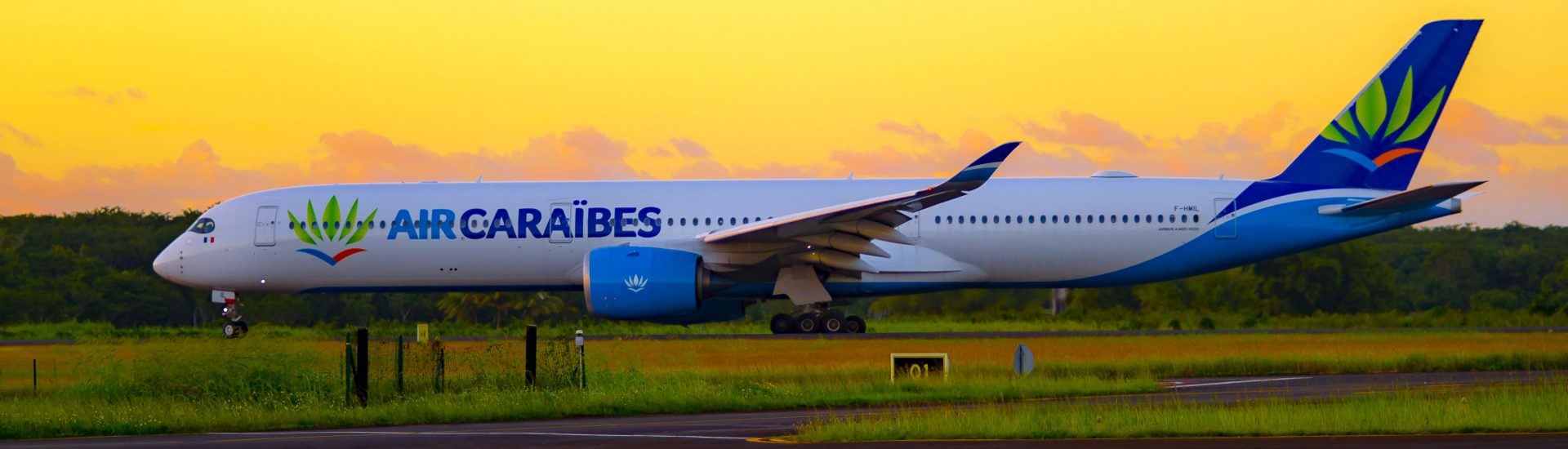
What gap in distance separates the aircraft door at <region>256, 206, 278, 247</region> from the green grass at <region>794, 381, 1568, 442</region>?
19.6 m

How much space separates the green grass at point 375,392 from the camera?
16125 millimetres

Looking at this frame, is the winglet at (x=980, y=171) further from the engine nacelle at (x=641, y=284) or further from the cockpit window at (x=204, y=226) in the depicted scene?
the cockpit window at (x=204, y=226)

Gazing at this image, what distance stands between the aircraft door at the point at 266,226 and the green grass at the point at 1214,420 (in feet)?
64.4

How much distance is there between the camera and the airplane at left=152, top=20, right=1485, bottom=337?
2847 cm

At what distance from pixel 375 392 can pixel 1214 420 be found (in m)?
8.98

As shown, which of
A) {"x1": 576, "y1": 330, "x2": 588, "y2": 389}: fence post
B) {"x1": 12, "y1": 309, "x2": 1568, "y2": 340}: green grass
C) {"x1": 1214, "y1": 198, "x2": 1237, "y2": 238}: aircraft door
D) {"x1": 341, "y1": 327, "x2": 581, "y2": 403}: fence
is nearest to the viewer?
{"x1": 341, "y1": 327, "x2": 581, "y2": 403}: fence

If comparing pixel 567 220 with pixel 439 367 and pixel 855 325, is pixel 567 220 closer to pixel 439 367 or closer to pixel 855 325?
pixel 855 325

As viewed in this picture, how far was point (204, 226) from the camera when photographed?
32406mm

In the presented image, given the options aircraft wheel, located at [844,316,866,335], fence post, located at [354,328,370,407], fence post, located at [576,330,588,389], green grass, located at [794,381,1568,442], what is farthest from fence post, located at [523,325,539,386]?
aircraft wheel, located at [844,316,866,335]

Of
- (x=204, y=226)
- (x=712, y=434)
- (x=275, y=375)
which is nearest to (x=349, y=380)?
(x=275, y=375)

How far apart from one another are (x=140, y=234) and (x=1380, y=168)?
50458 millimetres

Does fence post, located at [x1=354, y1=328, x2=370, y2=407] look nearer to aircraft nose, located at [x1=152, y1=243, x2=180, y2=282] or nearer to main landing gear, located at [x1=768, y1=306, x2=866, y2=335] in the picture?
main landing gear, located at [x1=768, y1=306, x2=866, y2=335]

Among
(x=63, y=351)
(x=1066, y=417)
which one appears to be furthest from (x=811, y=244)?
(x=1066, y=417)

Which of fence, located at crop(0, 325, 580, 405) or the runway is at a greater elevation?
fence, located at crop(0, 325, 580, 405)
